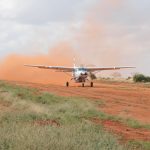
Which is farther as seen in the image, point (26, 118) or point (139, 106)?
point (139, 106)

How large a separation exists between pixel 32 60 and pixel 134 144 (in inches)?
2562

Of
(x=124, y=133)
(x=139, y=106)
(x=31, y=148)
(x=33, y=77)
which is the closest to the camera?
(x=31, y=148)

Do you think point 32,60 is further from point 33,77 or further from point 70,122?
point 70,122

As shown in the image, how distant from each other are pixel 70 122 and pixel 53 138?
6.18 meters

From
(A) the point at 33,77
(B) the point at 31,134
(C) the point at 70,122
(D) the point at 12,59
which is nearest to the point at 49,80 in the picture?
(A) the point at 33,77

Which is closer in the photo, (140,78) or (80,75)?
(80,75)

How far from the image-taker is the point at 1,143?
40.9 feet

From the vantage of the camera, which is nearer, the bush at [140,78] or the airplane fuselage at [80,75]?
the airplane fuselage at [80,75]

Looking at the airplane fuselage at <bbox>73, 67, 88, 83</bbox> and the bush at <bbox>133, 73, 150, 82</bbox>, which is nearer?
the airplane fuselage at <bbox>73, 67, 88, 83</bbox>

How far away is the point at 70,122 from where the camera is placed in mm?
19125

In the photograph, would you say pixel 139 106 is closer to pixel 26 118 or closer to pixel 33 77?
pixel 26 118

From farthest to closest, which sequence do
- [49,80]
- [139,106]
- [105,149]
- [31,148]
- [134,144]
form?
[49,80]
[139,106]
[134,144]
[105,149]
[31,148]

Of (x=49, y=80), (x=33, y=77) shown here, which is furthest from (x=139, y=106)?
(x=33, y=77)

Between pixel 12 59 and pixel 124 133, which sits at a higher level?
pixel 12 59
